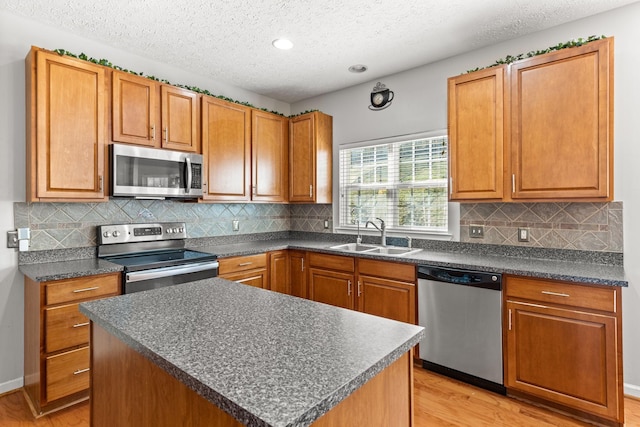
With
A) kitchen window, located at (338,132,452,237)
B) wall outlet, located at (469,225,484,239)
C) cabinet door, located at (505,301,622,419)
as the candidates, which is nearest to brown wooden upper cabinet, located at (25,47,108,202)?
kitchen window, located at (338,132,452,237)

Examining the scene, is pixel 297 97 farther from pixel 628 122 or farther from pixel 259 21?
pixel 628 122

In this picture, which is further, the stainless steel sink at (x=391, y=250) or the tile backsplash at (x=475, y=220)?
the stainless steel sink at (x=391, y=250)

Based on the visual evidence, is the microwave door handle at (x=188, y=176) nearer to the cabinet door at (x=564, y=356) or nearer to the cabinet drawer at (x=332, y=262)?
the cabinet drawer at (x=332, y=262)

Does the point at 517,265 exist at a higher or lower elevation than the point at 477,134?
lower

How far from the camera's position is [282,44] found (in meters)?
2.86

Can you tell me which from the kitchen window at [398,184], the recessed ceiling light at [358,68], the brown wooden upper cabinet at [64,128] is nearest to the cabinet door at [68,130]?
the brown wooden upper cabinet at [64,128]

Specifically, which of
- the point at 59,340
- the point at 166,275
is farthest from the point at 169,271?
the point at 59,340

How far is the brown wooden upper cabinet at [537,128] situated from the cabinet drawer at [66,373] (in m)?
2.95

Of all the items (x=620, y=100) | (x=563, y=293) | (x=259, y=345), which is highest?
(x=620, y=100)

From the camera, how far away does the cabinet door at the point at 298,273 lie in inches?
141

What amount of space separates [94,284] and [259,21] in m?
2.19

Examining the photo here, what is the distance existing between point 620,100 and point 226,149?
322 centimetres

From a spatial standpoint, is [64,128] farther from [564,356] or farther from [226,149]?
[564,356]

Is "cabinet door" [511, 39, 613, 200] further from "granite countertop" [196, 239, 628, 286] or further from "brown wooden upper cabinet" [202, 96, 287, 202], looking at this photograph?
"brown wooden upper cabinet" [202, 96, 287, 202]
